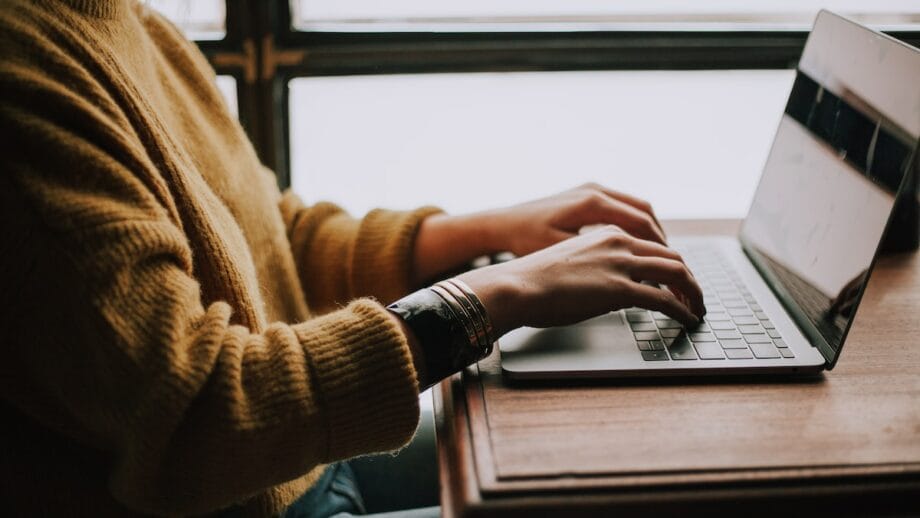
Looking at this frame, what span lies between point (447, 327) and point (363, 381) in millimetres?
100

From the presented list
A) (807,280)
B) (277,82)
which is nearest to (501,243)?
(807,280)

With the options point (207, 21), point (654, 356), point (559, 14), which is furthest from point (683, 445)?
point (207, 21)

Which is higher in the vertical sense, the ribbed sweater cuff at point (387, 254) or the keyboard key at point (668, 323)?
the keyboard key at point (668, 323)

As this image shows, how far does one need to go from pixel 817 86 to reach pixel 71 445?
2.92 ft

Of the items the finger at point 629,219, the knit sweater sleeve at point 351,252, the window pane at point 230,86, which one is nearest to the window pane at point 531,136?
the window pane at point 230,86

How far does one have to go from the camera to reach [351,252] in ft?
3.29

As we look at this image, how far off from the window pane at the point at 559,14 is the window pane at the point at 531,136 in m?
0.09

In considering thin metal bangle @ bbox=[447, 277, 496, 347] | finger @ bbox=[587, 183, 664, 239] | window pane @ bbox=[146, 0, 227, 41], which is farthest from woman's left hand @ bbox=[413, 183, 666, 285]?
window pane @ bbox=[146, 0, 227, 41]

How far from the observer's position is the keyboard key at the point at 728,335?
2.55 feet

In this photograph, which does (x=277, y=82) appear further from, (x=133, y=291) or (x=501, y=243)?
(x=133, y=291)

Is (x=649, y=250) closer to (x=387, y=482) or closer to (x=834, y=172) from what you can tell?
(x=834, y=172)

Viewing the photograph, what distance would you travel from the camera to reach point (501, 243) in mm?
966

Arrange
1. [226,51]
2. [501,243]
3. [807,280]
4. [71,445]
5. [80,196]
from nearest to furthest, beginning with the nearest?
[80,196] < [71,445] < [807,280] < [501,243] < [226,51]

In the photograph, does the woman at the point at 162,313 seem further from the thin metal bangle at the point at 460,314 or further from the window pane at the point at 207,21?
the window pane at the point at 207,21
